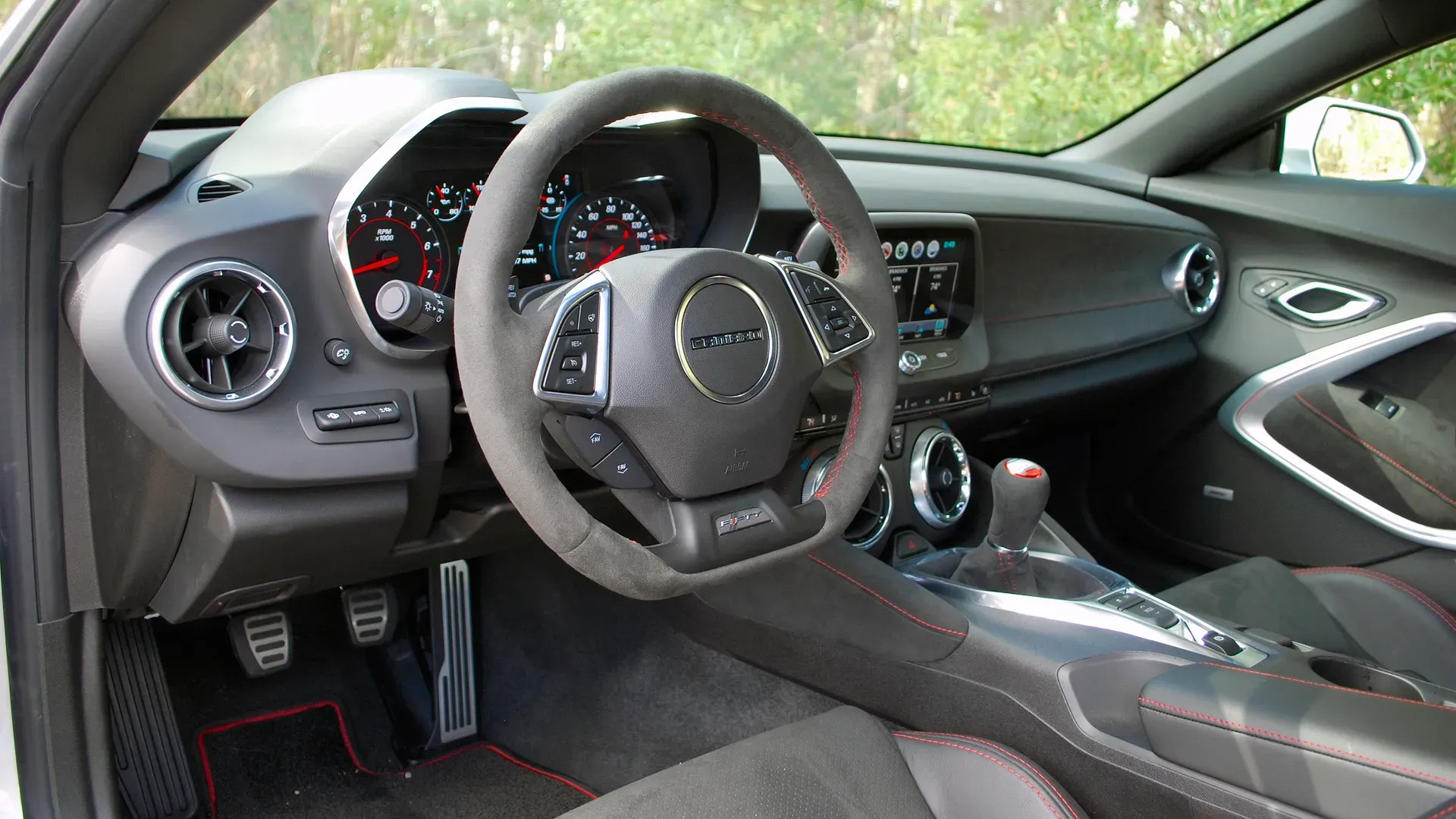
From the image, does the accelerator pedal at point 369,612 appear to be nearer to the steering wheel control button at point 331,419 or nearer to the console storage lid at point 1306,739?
the steering wheel control button at point 331,419

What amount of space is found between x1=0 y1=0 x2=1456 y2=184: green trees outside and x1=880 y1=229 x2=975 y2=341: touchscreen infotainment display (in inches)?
12.7

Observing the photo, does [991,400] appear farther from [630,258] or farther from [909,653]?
[630,258]

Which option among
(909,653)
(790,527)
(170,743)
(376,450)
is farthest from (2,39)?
(909,653)

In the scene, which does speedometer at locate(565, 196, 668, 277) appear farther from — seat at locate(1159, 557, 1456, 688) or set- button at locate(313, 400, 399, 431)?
seat at locate(1159, 557, 1456, 688)

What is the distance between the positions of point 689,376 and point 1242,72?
6.51ft

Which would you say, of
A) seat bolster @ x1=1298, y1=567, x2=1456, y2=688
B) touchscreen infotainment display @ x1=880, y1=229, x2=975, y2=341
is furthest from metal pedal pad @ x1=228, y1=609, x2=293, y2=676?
seat bolster @ x1=1298, y1=567, x2=1456, y2=688

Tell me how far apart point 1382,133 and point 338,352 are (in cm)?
257

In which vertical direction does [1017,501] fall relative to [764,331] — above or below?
below

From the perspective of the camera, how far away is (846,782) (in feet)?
4.51

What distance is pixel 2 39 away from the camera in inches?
42.9

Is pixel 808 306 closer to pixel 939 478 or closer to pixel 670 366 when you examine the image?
pixel 670 366

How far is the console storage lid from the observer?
1192mm

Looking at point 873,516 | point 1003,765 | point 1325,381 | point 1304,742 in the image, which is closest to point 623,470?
point 1003,765

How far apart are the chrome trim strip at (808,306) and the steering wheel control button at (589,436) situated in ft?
0.95
